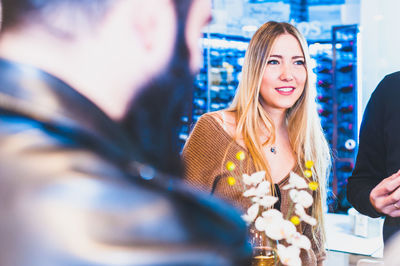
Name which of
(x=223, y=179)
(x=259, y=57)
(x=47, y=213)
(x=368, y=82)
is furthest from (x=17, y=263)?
(x=368, y=82)

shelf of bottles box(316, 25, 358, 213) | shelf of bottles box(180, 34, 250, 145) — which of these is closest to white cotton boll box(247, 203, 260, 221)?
shelf of bottles box(316, 25, 358, 213)

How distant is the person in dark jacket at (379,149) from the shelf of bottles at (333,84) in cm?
274

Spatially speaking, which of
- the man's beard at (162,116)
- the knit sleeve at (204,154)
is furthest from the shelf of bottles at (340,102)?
the man's beard at (162,116)

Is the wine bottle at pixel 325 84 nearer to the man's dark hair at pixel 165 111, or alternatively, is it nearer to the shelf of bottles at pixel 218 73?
the shelf of bottles at pixel 218 73

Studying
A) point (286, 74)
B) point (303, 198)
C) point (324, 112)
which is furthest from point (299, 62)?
point (324, 112)

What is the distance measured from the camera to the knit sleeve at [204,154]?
1760mm

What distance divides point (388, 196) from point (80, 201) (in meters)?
1.33

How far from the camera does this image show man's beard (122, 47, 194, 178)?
1.25ft

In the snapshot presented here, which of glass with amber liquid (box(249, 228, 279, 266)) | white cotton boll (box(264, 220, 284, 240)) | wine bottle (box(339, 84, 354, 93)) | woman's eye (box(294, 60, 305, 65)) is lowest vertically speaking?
glass with amber liquid (box(249, 228, 279, 266))

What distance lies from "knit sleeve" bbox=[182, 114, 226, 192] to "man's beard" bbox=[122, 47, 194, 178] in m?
1.28

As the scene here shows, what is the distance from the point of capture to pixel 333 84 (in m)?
4.83

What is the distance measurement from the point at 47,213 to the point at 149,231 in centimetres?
6

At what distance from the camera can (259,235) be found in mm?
1111

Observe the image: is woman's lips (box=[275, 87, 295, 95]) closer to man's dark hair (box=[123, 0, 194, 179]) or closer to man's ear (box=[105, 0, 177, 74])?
man's dark hair (box=[123, 0, 194, 179])
